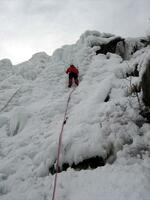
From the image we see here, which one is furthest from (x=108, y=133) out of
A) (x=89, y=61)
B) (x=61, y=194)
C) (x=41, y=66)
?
(x=41, y=66)

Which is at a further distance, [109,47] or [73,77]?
[109,47]

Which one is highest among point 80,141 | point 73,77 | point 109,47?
point 109,47

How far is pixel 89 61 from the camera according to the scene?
10297mm

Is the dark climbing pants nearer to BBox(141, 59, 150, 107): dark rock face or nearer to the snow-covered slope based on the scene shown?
the snow-covered slope

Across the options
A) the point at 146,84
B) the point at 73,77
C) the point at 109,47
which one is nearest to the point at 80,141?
the point at 146,84

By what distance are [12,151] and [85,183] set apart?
218 centimetres

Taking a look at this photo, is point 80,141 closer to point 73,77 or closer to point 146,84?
point 146,84

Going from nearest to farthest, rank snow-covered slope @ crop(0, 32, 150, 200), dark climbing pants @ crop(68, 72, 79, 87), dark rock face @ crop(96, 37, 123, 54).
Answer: snow-covered slope @ crop(0, 32, 150, 200)
dark climbing pants @ crop(68, 72, 79, 87)
dark rock face @ crop(96, 37, 123, 54)

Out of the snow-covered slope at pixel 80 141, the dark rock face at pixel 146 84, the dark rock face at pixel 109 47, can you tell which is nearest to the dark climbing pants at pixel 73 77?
the snow-covered slope at pixel 80 141

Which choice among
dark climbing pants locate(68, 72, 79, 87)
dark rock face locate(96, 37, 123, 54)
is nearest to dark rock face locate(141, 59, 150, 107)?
dark climbing pants locate(68, 72, 79, 87)

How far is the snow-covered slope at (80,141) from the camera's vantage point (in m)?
3.57

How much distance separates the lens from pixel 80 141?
459 centimetres

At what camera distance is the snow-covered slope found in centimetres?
357

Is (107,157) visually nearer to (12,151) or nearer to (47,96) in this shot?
(12,151)
